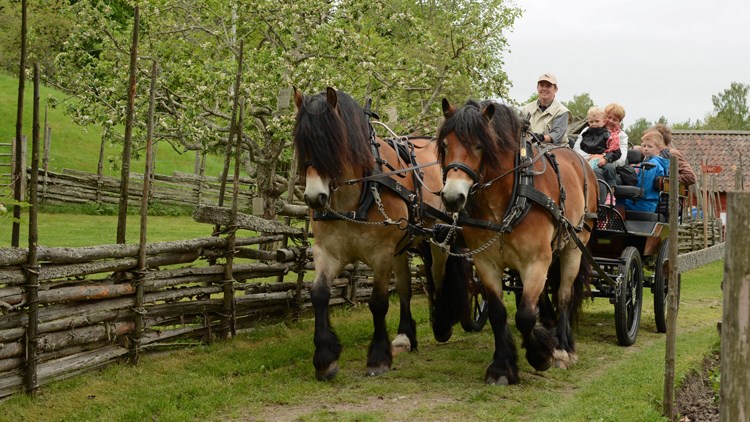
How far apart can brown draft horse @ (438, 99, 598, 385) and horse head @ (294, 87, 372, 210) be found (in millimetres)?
768

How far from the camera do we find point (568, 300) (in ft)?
26.2

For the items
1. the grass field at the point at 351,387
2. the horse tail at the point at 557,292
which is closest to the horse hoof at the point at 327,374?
the grass field at the point at 351,387

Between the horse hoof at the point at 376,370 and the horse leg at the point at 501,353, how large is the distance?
837 millimetres

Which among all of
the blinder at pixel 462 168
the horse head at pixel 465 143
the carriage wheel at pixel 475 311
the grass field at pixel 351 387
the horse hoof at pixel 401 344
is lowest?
the grass field at pixel 351 387

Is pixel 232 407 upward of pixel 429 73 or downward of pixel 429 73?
downward

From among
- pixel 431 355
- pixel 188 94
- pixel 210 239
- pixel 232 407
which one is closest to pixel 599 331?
pixel 431 355

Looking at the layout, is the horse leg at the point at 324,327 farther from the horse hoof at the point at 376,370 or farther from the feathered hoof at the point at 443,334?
the feathered hoof at the point at 443,334

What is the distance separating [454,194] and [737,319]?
8.96 feet

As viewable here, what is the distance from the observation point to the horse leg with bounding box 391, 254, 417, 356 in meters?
7.94

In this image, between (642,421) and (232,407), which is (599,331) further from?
(232,407)

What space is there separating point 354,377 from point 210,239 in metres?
2.04

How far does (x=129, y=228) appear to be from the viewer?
1916 centimetres

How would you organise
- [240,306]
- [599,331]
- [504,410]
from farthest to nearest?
[599,331] → [240,306] → [504,410]

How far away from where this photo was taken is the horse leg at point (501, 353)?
21.8ft
